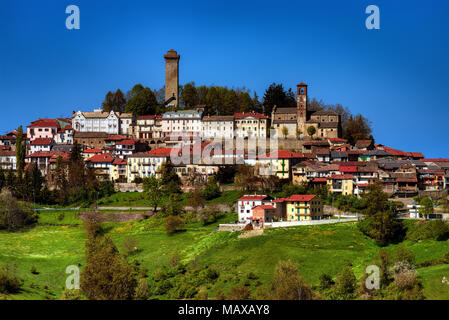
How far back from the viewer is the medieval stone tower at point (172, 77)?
118938mm

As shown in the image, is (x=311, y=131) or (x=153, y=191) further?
(x=311, y=131)

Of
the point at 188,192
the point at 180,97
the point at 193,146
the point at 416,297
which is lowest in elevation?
the point at 416,297

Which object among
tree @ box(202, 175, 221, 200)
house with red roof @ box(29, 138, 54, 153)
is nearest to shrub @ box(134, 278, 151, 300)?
tree @ box(202, 175, 221, 200)

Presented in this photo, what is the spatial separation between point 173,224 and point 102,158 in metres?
29.2

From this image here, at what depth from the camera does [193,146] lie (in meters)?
96.0

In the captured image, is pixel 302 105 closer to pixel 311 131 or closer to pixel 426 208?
pixel 311 131

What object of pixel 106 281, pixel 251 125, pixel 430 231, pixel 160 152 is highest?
pixel 251 125

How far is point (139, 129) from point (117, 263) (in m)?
60.1

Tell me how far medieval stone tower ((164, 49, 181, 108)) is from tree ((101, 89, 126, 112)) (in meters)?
8.33

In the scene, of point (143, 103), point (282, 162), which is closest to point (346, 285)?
point (282, 162)

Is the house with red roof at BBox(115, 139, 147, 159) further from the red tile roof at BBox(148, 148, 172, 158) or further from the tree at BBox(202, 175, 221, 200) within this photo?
the tree at BBox(202, 175, 221, 200)

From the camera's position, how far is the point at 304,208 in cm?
6975
